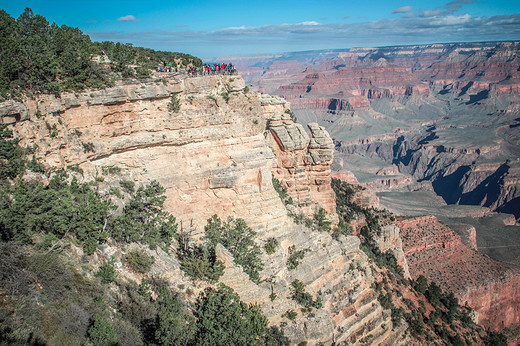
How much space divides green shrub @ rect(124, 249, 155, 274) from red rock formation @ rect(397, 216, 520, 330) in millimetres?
34028

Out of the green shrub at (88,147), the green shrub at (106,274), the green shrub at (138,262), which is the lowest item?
the green shrub at (138,262)

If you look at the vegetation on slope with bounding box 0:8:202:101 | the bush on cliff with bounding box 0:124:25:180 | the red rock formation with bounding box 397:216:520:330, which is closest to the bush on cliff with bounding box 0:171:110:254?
the bush on cliff with bounding box 0:124:25:180

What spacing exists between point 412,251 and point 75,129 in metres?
39.3

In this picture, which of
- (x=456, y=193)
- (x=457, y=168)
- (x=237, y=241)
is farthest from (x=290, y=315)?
(x=457, y=168)

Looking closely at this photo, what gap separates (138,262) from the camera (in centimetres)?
1686

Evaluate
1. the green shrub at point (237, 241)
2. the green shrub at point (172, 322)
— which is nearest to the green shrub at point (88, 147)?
the green shrub at point (237, 241)

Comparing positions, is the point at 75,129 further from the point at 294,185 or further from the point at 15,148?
the point at 294,185

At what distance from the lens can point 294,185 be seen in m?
29.4

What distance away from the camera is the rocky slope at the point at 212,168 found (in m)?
19.0

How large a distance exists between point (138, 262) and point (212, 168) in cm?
765

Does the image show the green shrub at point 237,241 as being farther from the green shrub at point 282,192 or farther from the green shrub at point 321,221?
the green shrub at point 321,221

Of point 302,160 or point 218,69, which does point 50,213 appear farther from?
point 302,160

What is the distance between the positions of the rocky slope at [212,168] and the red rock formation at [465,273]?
775 inches

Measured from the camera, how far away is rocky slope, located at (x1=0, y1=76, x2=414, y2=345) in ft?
62.2
